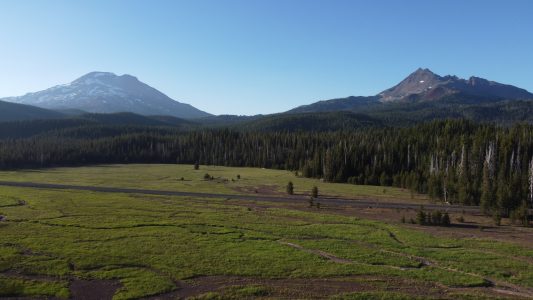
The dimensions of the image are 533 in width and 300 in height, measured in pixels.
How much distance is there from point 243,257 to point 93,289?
14745 millimetres

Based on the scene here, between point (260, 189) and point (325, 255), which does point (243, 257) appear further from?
point (260, 189)

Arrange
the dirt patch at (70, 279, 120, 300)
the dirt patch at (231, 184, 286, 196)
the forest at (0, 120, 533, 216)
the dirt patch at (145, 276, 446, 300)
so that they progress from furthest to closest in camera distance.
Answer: the dirt patch at (231, 184, 286, 196), the forest at (0, 120, 533, 216), the dirt patch at (145, 276, 446, 300), the dirt patch at (70, 279, 120, 300)

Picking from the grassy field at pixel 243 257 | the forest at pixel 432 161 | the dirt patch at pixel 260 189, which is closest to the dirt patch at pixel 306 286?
the grassy field at pixel 243 257

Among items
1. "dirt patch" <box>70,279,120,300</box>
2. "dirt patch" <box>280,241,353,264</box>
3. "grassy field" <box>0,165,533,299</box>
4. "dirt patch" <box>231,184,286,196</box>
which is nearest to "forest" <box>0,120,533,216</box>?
"grassy field" <box>0,165,533,299</box>

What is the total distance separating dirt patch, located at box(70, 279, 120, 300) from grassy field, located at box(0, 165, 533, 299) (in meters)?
Result: 0.30

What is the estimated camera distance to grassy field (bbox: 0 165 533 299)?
3569 cm

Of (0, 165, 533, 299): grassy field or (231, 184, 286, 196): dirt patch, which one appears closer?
(0, 165, 533, 299): grassy field

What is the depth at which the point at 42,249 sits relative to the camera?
45.5 m

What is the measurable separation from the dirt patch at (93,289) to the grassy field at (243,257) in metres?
0.30

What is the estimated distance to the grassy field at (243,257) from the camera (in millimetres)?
35688

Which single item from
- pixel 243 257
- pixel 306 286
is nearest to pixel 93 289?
pixel 243 257

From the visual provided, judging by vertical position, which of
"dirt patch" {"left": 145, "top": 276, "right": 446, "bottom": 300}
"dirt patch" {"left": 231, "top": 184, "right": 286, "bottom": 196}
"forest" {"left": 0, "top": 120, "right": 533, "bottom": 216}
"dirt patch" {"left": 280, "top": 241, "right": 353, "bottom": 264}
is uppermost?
"forest" {"left": 0, "top": 120, "right": 533, "bottom": 216}

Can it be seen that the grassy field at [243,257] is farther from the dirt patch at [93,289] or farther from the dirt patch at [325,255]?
the dirt patch at [93,289]

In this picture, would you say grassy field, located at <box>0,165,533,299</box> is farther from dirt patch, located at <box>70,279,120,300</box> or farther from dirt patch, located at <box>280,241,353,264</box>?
dirt patch, located at <box>70,279,120,300</box>
